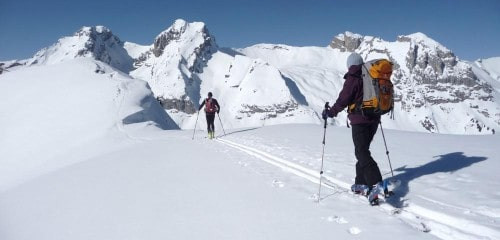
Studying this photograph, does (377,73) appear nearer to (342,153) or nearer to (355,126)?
(355,126)

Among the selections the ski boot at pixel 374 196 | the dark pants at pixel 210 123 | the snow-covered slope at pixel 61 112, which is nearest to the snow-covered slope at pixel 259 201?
the ski boot at pixel 374 196

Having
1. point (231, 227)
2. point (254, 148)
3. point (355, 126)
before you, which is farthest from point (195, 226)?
point (254, 148)

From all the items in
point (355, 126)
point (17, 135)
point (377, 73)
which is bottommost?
point (17, 135)

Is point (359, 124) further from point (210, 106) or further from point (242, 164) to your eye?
point (210, 106)

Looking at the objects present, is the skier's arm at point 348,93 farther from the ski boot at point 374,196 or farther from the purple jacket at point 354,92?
the ski boot at point 374,196

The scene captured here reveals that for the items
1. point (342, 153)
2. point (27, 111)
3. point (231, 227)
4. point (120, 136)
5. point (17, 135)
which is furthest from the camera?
point (27, 111)

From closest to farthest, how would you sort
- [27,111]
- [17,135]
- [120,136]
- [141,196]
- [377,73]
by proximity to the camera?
[377,73] → [141,196] → [120,136] → [17,135] → [27,111]

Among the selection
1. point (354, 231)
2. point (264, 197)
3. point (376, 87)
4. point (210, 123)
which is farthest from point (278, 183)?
point (210, 123)

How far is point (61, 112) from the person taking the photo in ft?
104

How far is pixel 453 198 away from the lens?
21.3 ft

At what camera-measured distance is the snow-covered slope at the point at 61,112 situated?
23.5 m

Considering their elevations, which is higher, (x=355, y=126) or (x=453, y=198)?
(x=355, y=126)

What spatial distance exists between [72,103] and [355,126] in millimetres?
31528

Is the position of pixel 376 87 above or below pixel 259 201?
above
